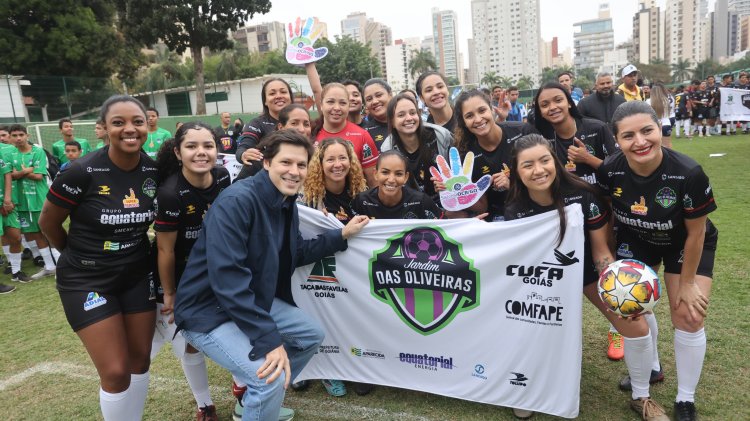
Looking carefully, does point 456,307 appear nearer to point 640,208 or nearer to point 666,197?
point 640,208

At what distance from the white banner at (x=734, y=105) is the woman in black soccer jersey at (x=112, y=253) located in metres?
20.1

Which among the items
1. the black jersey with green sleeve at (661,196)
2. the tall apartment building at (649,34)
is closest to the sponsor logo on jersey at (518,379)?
the black jersey with green sleeve at (661,196)

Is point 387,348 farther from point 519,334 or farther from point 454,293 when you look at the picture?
point 519,334

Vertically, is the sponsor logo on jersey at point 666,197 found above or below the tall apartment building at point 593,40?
below

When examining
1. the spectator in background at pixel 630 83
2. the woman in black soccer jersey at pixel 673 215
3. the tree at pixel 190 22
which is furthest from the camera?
the tree at pixel 190 22

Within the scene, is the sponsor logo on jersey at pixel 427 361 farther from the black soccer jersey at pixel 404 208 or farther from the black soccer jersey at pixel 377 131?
the black soccer jersey at pixel 377 131

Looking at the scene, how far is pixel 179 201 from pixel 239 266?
0.78 meters

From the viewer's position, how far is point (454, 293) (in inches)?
132

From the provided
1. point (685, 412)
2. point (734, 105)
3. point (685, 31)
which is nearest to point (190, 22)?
point (734, 105)

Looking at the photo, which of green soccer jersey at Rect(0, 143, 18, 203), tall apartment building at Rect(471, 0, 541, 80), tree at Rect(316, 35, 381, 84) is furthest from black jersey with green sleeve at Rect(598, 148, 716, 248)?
tall apartment building at Rect(471, 0, 541, 80)

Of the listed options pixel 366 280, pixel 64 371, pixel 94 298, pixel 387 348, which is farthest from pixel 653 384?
pixel 64 371

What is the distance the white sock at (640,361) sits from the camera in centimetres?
305

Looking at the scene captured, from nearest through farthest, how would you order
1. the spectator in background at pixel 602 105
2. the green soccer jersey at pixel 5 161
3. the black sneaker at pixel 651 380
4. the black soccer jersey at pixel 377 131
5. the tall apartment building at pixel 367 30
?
the black sneaker at pixel 651 380 < the black soccer jersey at pixel 377 131 < the spectator in background at pixel 602 105 < the green soccer jersey at pixel 5 161 < the tall apartment building at pixel 367 30

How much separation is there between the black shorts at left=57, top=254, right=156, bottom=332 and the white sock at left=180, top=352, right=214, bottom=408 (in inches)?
18.9
